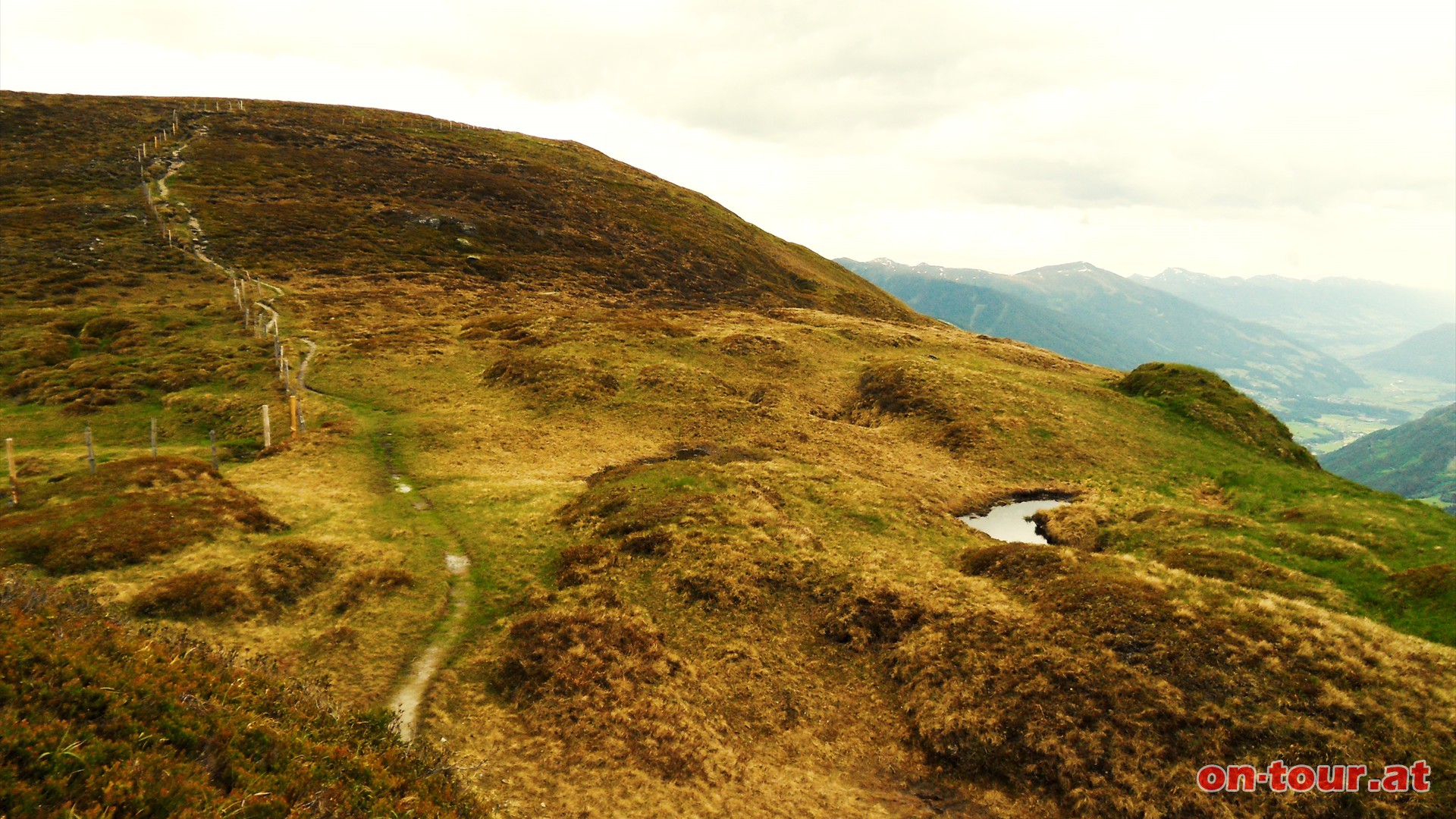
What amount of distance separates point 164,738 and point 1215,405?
63001 millimetres

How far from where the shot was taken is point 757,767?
16062 millimetres

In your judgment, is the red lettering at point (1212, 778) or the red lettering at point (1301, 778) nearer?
the red lettering at point (1301, 778)

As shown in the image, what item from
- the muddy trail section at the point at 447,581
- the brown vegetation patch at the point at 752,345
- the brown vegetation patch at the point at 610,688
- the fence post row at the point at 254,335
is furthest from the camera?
the brown vegetation patch at the point at 752,345

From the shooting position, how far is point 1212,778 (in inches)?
574

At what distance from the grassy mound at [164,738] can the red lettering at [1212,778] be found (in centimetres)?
1665

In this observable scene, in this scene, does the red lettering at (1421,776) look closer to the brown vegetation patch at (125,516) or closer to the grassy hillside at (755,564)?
the grassy hillside at (755,564)

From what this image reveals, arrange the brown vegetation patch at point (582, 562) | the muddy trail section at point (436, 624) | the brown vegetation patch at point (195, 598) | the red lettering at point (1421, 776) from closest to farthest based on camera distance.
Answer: the red lettering at point (1421, 776) < the muddy trail section at point (436, 624) < the brown vegetation patch at point (195, 598) < the brown vegetation patch at point (582, 562)

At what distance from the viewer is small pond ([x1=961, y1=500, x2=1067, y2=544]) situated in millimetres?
31177

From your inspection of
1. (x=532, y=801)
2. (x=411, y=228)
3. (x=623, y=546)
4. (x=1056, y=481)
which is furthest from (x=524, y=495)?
(x=411, y=228)

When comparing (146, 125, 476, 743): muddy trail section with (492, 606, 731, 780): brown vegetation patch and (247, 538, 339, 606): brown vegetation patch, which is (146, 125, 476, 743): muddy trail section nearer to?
(492, 606, 731, 780): brown vegetation patch

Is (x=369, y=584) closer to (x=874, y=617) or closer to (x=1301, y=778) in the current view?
(x=874, y=617)

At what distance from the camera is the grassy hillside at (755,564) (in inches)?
616

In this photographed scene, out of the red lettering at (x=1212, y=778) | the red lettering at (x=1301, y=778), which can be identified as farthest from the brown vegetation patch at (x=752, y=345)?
the red lettering at (x=1301, y=778)

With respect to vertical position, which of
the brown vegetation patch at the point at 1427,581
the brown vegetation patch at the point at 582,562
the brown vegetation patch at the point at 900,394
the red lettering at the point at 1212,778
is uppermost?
the brown vegetation patch at the point at 900,394
